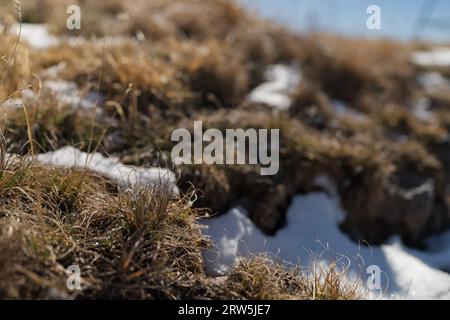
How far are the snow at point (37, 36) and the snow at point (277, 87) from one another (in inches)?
97.9

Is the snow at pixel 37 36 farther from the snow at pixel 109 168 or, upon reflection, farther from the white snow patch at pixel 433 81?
the white snow patch at pixel 433 81

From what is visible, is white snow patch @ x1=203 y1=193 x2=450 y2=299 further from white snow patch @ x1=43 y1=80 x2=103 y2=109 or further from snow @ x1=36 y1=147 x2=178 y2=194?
white snow patch @ x1=43 y1=80 x2=103 y2=109

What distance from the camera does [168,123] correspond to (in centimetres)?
405

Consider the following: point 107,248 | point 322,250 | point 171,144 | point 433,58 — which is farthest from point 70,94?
point 433,58

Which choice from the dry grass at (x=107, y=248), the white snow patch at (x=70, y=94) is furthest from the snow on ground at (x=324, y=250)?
the white snow patch at (x=70, y=94)

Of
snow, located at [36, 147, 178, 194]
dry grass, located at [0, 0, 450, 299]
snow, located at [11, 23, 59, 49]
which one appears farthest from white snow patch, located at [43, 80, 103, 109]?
snow, located at [11, 23, 59, 49]

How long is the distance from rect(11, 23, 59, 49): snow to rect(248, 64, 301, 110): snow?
8.16ft

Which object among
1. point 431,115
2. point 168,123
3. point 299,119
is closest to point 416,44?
point 431,115

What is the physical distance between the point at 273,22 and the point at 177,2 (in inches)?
64.8

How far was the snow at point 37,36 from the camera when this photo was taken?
536cm

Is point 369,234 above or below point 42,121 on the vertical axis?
below

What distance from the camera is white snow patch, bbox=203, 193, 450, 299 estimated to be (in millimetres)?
3033
